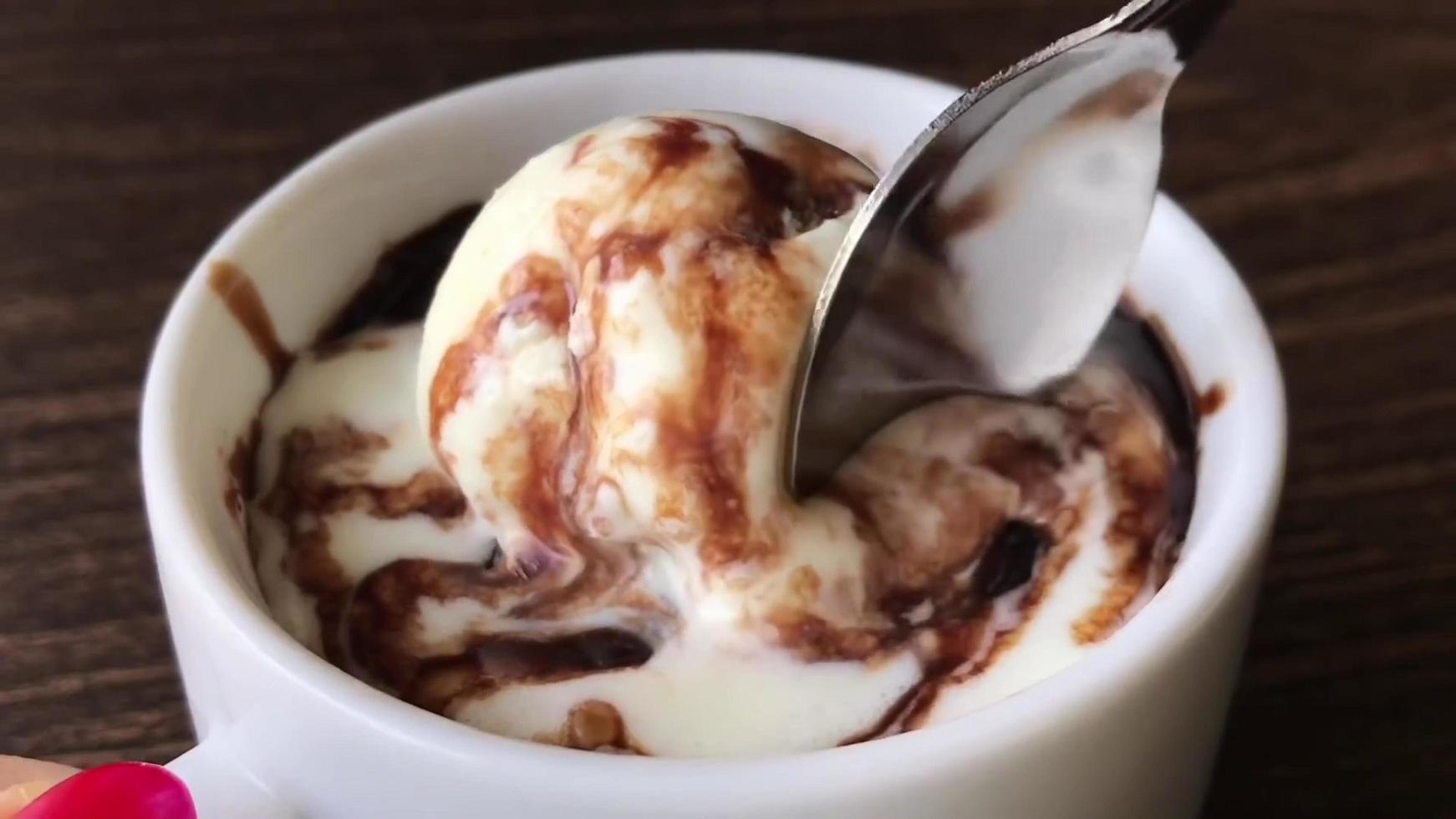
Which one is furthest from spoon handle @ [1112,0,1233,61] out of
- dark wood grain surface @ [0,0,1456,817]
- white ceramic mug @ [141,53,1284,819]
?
dark wood grain surface @ [0,0,1456,817]

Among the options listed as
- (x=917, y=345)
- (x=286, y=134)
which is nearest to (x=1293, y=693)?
(x=917, y=345)

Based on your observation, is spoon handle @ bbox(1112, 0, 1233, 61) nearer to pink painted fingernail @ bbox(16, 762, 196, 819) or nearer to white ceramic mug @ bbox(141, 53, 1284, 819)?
white ceramic mug @ bbox(141, 53, 1284, 819)

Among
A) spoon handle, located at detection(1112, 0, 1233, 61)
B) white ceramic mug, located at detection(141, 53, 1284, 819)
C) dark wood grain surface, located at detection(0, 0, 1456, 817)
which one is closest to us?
white ceramic mug, located at detection(141, 53, 1284, 819)

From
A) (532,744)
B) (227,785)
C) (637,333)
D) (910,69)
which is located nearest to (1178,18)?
(637,333)

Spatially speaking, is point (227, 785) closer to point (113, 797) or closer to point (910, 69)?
point (113, 797)

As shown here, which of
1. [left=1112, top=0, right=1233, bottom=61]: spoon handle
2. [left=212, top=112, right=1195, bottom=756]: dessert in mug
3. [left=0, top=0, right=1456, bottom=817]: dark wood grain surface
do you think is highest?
[left=1112, top=0, right=1233, bottom=61]: spoon handle

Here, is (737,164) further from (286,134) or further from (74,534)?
(286,134)

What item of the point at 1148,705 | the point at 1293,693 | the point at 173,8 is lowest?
the point at 1293,693
